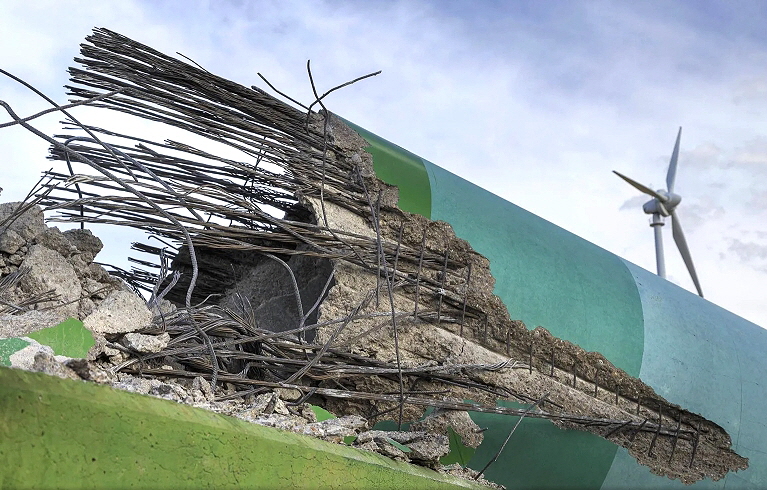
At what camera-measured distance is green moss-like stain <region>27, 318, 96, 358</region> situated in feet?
9.61

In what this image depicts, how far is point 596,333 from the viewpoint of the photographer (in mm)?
4363

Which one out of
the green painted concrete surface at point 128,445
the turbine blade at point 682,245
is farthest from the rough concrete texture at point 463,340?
the turbine blade at point 682,245

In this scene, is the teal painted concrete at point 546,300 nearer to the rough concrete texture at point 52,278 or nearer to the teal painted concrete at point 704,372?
the teal painted concrete at point 704,372

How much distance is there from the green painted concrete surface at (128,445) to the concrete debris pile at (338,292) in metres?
1.15

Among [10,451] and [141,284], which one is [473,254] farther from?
[10,451]

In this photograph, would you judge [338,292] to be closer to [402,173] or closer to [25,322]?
[402,173]

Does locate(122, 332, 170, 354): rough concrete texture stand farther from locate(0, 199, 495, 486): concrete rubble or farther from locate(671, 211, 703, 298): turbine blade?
locate(671, 211, 703, 298): turbine blade

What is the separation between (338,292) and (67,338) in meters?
1.33

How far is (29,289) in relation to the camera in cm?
338

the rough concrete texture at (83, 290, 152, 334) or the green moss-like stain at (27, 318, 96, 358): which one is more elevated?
the rough concrete texture at (83, 290, 152, 334)

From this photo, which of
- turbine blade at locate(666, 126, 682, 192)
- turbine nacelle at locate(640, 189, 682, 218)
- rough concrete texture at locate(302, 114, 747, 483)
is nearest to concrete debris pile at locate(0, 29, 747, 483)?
rough concrete texture at locate(302, 114, 747, 483)

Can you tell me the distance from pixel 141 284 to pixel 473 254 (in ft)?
7.08

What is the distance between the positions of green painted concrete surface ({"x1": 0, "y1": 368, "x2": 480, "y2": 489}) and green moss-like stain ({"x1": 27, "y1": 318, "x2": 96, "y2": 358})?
1083 mm

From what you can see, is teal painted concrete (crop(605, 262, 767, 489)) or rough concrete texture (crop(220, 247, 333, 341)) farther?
teal painted concrete (crop(605, 262, 767, 489))
